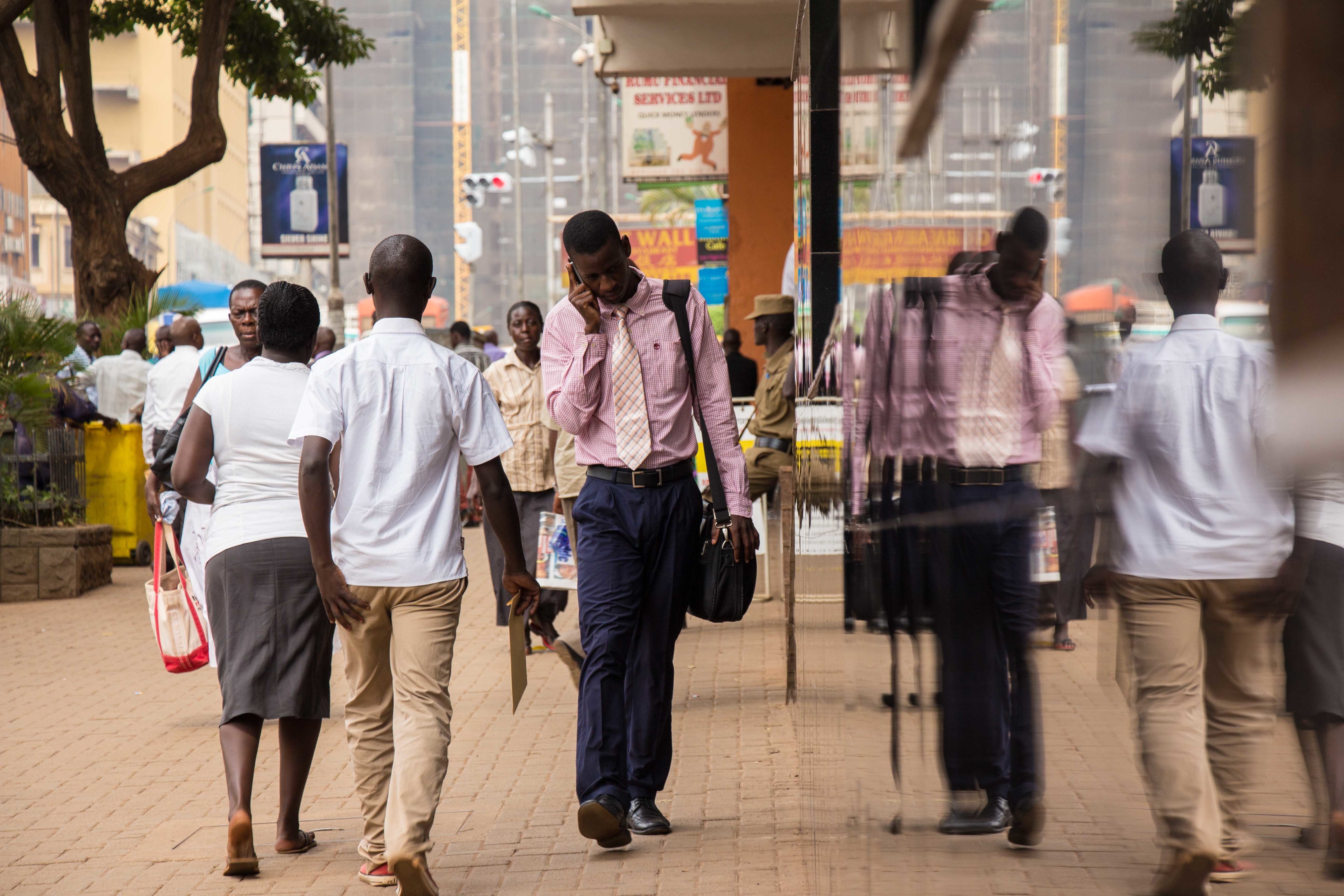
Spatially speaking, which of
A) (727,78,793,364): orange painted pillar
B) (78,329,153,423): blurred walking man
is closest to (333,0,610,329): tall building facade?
(727,78,793,364): orange painted pillar

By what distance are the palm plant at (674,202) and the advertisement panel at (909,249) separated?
4464cm

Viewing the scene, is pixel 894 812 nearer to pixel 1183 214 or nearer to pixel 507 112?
pixel 1183 214

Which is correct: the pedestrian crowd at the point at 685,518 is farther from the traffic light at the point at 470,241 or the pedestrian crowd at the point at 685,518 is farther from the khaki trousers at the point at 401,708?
the traffic light at the point at 470,241

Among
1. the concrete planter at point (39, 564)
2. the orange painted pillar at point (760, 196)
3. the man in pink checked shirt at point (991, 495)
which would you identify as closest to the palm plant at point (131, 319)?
the concrete planter at point (39, 564)

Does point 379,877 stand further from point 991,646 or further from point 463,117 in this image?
point 463,117

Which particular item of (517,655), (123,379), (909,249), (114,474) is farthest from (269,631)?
(123,379)

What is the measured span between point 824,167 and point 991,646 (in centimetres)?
292

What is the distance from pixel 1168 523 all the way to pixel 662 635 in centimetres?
403

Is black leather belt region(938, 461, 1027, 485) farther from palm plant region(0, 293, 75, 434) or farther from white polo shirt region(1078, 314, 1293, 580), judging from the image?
palm plant region(0, 293, 75, 434)

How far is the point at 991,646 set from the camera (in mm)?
1144

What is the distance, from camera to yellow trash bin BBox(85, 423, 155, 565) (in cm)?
1295

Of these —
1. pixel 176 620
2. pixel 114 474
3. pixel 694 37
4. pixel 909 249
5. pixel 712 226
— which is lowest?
pixel 114 474

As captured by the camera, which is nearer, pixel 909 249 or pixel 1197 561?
pixel 1197 561

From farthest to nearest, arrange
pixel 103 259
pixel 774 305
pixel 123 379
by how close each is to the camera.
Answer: pixel 103 259 < pixel 123 379 < pixel 774 305
